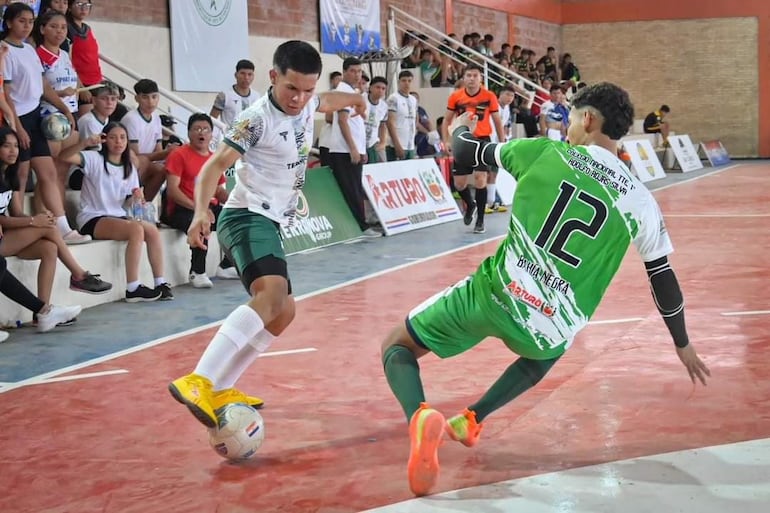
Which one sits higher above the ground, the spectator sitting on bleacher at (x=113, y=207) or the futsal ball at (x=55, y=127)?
the futsal ball at (x=55, y=127)

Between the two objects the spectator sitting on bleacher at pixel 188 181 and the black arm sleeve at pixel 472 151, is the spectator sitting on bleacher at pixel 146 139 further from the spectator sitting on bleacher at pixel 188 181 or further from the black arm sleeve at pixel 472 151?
the black arm sleeve at pixel 472 151

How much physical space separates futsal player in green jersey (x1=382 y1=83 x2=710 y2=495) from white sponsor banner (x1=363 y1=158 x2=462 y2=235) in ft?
29.7

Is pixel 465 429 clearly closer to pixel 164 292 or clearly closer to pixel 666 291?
pixel 666 291

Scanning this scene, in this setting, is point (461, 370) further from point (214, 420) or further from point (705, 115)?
point (705, 115)

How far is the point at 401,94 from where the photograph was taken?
50.9 ft

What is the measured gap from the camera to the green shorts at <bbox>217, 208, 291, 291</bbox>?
4.68 metres

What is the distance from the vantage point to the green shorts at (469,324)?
12.9 ft

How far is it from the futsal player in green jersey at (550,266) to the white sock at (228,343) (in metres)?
0.77

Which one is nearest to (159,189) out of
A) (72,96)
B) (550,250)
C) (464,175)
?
(72,96)

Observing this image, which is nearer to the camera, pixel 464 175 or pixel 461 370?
pixel 461 370

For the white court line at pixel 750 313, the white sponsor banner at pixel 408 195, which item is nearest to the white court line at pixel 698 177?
the white sponsor banner at pixel 408 195

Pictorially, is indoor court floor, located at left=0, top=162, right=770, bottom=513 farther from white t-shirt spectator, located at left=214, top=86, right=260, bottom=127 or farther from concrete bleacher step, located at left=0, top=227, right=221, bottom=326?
white t-shirt spectator, located at left=214, top=86, right=260, bottom=127

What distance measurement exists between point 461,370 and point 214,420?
2.00 meters

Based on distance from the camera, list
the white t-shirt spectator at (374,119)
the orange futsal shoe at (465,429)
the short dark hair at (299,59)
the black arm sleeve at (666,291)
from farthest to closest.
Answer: the white t-shirt spectator at (374,119) → the short dark hair at (299,59) → the orange futsal shoe at (465,429) → the black arm sleeve at (666,291)
